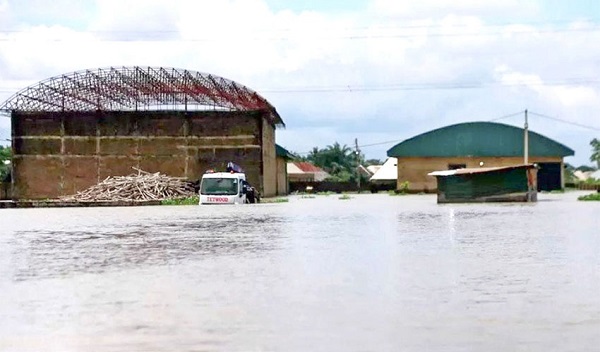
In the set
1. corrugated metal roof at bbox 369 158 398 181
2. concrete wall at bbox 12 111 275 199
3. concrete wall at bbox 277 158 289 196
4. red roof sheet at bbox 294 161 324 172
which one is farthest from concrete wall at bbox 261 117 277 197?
red roof sheet at bbox 294 161 324 172

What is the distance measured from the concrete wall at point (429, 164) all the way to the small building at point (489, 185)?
19.3 m

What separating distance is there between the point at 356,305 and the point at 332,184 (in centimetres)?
6435

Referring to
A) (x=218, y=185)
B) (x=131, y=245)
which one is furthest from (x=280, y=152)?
(x=131, y=245)

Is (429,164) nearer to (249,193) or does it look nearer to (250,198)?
(250,198)

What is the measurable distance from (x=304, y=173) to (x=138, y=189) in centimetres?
4936

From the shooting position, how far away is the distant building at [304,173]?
91.7 m

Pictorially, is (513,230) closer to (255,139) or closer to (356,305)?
(356,305)

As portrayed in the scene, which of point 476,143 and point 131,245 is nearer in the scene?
point 131,245

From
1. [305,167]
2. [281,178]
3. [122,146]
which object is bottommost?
[281,178]

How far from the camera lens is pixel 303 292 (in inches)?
407

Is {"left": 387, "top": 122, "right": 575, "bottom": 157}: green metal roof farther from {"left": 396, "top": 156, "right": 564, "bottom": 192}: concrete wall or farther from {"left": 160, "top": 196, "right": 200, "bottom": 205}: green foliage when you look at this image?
{"left": 160, "top": 196, "right": 200, "bottom": 205}: green foliage

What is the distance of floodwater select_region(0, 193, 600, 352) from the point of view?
25.1ft

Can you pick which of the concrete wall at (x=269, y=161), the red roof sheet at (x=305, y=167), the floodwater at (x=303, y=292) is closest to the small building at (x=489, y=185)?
the concrete wall at (x=269, y=161)

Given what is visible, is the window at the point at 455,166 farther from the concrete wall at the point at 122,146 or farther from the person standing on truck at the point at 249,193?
the person standing on truck at the point at 249,193
